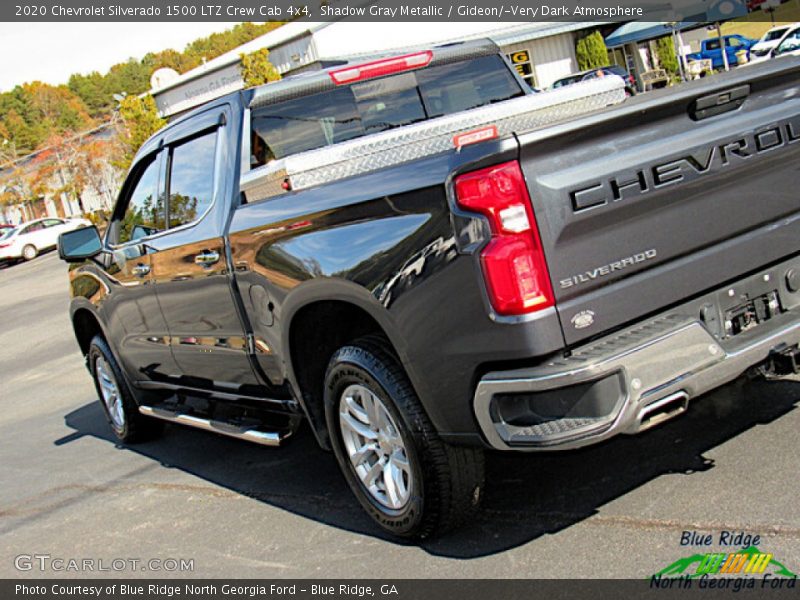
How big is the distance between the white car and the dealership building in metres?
6.49

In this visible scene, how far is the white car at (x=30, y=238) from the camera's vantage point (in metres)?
35.8

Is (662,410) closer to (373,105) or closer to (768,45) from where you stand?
(373,105)

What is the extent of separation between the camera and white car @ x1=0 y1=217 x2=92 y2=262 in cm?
3578

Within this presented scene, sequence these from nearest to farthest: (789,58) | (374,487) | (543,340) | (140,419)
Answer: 1. (543,340)
2. (789,58)
3. (374,487)
4. (140,419)

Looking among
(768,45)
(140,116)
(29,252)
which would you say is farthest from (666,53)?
(29,252)

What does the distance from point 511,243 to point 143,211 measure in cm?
343

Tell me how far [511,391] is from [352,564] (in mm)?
1303

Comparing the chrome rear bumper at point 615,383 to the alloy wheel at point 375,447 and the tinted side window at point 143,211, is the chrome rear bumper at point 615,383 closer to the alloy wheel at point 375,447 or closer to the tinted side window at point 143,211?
the alloy wheel at point 375,447

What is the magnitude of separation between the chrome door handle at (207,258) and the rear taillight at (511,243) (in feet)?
6.60

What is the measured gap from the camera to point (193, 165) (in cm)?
533

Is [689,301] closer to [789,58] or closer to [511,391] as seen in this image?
[511,391]

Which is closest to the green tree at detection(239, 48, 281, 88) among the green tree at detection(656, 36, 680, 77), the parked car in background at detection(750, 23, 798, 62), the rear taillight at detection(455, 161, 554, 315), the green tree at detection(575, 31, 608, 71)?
the green tree at detection(575, 31, 608, 71)

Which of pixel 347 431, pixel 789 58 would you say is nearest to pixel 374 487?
pixel 347 431

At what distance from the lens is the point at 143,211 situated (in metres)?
5.98
